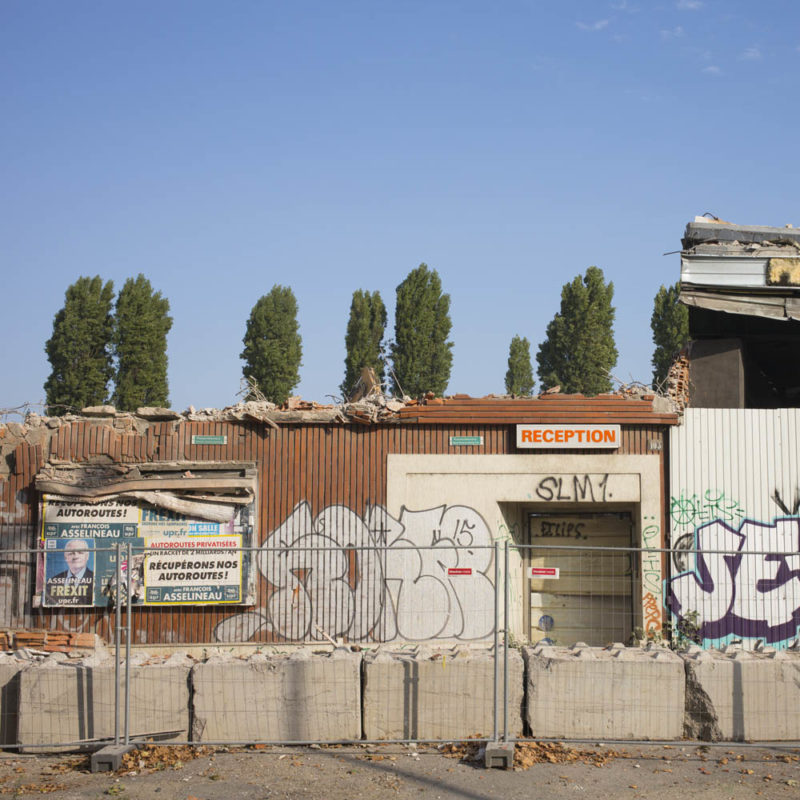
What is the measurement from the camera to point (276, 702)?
937 cm

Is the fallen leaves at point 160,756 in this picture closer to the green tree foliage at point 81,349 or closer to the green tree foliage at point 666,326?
the green tree foliage at point 81,349

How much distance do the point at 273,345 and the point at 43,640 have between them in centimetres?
3362

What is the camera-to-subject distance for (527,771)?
8586mm

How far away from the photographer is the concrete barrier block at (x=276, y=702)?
932 cm

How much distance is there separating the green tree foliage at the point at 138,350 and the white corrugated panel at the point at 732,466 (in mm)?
31118

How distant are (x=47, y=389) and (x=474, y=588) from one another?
103 feet

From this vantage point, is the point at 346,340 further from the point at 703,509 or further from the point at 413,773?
the point at 413,773

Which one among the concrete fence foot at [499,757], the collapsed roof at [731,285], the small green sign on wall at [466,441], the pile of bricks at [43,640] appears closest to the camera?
the concrete fence foot at [499,757]

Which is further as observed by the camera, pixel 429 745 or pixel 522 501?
pixel 522 501

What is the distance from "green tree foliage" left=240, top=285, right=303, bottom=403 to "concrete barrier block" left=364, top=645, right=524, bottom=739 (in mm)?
37493

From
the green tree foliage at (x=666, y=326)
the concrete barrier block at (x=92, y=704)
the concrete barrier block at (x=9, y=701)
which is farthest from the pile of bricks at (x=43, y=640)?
the green tree foliage at (x=666, y=326)

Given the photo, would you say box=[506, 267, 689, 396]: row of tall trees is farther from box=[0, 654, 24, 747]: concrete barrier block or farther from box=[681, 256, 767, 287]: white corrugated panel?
box=[0, 654, 24, 747]: concrete barrier block

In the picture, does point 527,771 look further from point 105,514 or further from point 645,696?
point 105,514

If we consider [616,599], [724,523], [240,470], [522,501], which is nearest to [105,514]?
[240,470]
